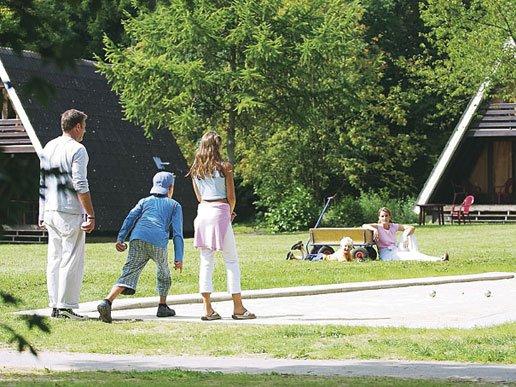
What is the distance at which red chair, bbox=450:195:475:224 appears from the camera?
46531 mm

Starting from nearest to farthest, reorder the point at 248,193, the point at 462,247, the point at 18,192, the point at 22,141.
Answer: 1. the point at 18,192
2. the point at 462,247
3. the point at 22,141
4. the point at 248,193

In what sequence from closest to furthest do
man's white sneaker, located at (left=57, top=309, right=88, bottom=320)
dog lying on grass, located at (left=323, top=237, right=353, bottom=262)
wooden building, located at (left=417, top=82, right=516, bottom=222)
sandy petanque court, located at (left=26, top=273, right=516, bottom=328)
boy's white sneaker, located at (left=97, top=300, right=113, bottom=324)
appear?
boy's white sneaker, located at (left=97, top=300, right=113, bottom=324), man's white sneaker, located at (left=57, top=309, right=88, bottom=320), sandy petanque court, located at (left=26, top=273, right=516, bottom=328), dog lying on grass, located at (left=323, top=237, right=353, bottom=262), wooden building, located at (left=417, top=82, right=516, bottom=222)

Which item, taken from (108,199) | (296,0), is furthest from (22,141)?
(296,0)

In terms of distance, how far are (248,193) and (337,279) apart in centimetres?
3596

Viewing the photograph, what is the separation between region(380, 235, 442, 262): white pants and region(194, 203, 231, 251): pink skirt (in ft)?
33.4

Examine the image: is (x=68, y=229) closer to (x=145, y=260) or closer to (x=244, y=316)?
(x=145, y=260)

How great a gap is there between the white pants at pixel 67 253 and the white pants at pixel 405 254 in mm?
11073

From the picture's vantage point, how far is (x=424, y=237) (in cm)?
3562

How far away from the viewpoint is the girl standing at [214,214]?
14359 mm

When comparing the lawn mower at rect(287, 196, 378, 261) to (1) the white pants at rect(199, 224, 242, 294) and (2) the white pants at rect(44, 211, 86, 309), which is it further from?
(2) the white pants at rect(44, 211, 86, 309)

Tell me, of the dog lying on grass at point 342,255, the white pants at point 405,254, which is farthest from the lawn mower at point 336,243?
the white pants at point 405,254

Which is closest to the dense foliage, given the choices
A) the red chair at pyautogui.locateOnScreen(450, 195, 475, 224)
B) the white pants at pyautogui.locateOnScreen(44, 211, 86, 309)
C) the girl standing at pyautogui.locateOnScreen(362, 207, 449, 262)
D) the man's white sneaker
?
the red chair at pyautogui.locateOnScreen(450, 195, 475, 224)

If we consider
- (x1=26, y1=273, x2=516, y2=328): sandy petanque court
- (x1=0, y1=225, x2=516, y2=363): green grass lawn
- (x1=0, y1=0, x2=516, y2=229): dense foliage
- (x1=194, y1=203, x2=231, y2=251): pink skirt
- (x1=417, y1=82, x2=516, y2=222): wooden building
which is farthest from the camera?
(x1=417, y1=82, x2=516, y2=222): wooden building

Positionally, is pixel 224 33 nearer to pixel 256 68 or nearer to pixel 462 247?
pixel 256 68
